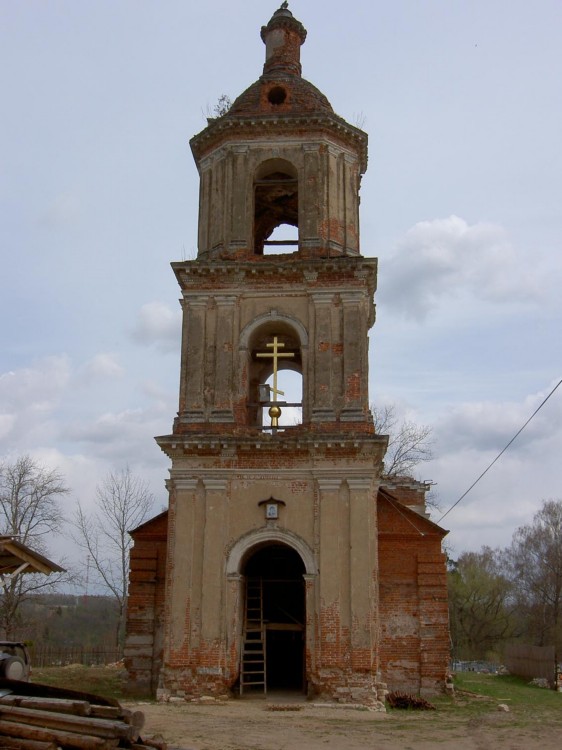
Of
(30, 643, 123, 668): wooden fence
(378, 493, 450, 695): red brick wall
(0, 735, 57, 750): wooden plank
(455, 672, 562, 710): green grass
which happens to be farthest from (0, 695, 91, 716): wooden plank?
(30, 643, 123, 668): wooden fence

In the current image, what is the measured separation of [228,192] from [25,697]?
13237 millimetres

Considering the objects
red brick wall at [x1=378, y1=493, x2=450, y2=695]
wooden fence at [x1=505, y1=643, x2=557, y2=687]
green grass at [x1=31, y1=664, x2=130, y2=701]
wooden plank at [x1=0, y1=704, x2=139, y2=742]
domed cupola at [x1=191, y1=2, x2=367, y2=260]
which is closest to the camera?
wooden plank at [x1=0, y1=704, x2=139, y2=742]

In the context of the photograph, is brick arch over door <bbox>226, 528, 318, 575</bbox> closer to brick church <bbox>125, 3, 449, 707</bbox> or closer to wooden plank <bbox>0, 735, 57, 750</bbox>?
brick church <bbox>125, 3, 449, 707</bbox>

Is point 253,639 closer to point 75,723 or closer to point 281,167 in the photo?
point 75,723

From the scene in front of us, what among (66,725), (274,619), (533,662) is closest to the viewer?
(66,725)

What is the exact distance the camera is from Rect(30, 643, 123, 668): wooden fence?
31.8m

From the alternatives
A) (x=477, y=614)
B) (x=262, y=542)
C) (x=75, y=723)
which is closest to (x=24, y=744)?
(x=75, y=723)

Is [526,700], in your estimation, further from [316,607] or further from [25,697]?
[25,697]

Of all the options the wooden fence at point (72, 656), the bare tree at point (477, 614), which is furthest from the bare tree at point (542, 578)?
the wooden fence at point (72, 656)

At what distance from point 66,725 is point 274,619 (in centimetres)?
1186

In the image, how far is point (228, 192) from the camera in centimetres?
1944

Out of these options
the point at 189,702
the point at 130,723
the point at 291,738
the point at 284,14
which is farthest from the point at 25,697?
the point at 284,14

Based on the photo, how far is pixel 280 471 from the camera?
56.6 ft

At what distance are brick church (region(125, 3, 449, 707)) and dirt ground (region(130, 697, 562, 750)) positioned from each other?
3.37 ft
